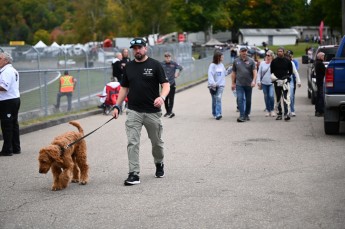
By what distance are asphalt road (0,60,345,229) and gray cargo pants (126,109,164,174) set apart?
0.31m

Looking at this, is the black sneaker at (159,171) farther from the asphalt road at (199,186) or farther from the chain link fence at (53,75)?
the chain link fence at (53,75)

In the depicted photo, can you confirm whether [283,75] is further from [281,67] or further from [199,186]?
[199,186]

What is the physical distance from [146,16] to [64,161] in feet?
256

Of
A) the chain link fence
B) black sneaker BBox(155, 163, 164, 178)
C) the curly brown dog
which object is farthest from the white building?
the curly brown dog

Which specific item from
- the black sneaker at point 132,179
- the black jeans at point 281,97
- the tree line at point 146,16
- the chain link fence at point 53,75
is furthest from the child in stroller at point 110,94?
the tree line at point 146,16

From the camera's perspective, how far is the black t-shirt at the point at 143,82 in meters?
9.59

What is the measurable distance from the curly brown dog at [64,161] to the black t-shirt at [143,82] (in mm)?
874

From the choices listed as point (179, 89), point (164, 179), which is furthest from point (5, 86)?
point (179, 89)

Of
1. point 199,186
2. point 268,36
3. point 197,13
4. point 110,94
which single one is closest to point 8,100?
point 199,186

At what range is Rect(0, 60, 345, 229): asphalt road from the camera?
7340 mm

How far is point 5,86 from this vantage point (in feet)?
40.5

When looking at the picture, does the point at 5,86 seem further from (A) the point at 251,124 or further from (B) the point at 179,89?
(B) the point at 179,89

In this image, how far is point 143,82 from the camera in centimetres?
959

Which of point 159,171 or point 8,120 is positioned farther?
point 8,120
